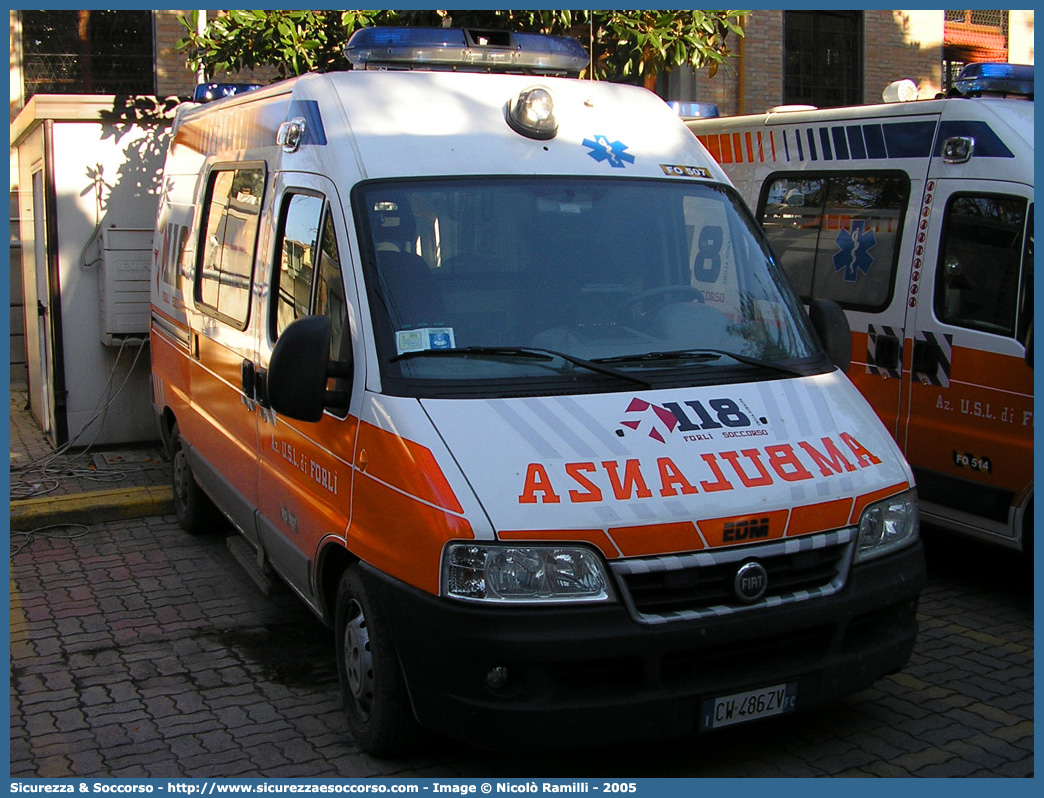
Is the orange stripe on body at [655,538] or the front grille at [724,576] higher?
the orange stripe on body at [655,538]

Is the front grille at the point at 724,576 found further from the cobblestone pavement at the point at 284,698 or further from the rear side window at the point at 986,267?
the rear side window at the point at 986,267

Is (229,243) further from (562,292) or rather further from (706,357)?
(706,357)

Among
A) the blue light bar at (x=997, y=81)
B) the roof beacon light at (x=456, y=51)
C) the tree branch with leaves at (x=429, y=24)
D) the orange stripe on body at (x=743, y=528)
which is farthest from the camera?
the tree branch with leaves at (x=429, y=24)

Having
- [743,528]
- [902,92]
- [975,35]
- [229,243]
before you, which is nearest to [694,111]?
[902,92]

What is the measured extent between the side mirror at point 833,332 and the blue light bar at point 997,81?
2412mm

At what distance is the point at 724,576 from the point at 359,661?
Answer: 4.62ft

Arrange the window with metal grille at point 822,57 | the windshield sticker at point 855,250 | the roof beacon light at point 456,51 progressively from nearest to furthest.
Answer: the roof beacon light at point 456,51 → the windshield sticker at point 855,250 → the window with metal grille at point 822,57

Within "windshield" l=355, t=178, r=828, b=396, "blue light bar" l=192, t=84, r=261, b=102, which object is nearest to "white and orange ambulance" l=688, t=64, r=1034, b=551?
"windshield" l=355, t=178, r=828, b=396

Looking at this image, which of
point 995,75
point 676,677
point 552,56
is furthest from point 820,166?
point 676,677

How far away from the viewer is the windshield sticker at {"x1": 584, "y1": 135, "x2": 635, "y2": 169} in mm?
4837

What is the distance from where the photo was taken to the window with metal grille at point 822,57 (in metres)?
16.2

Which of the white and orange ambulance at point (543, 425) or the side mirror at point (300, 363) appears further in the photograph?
the side mirror at point (300, 363)

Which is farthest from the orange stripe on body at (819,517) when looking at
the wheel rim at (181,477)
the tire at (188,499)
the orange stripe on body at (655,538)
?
the wheel rim at (181,477)

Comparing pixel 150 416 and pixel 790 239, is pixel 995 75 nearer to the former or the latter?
pixel 790 239
